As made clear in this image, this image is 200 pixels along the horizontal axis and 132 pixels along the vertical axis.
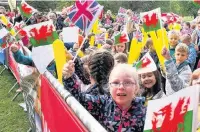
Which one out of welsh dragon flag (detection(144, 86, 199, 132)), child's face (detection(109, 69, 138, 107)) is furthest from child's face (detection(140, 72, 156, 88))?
welsh dragon flag (detection(144, 86, 199, 132))

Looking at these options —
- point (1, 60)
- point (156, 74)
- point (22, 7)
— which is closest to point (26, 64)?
point (156, 74)

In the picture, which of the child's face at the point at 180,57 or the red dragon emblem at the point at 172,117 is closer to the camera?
the red dragon emblem at the point at 172,117

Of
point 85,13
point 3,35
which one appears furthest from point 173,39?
point 3,35

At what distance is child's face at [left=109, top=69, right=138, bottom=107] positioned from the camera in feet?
9.77

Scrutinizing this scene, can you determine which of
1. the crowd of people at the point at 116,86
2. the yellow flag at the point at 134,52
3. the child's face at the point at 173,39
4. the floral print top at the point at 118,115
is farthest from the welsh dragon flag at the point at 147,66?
the child's face at the point at 173,39

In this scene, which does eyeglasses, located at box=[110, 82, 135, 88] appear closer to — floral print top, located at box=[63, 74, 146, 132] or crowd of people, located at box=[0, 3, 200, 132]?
crowd of people, located at box=[0, 3, 200, 132]

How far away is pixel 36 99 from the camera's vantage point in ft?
17.0

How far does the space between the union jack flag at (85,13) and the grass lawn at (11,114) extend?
8.78 ft

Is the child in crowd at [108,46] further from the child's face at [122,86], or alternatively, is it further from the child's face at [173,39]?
the child's face at [122,86]

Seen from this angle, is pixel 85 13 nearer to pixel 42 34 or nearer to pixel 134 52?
pixel 42 34

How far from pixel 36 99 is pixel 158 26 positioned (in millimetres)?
2320

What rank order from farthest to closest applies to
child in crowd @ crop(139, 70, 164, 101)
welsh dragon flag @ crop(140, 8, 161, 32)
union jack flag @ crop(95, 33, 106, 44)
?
union jack flag @ crop(95, 33, 106, 44) → welsh dragon flag @ crop(140, 8, 161, 32) → child in crowd @ crop(139, 70, 164, 101)

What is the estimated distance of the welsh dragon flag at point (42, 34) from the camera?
4867 millimetres

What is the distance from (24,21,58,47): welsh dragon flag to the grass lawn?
2.25 metres
